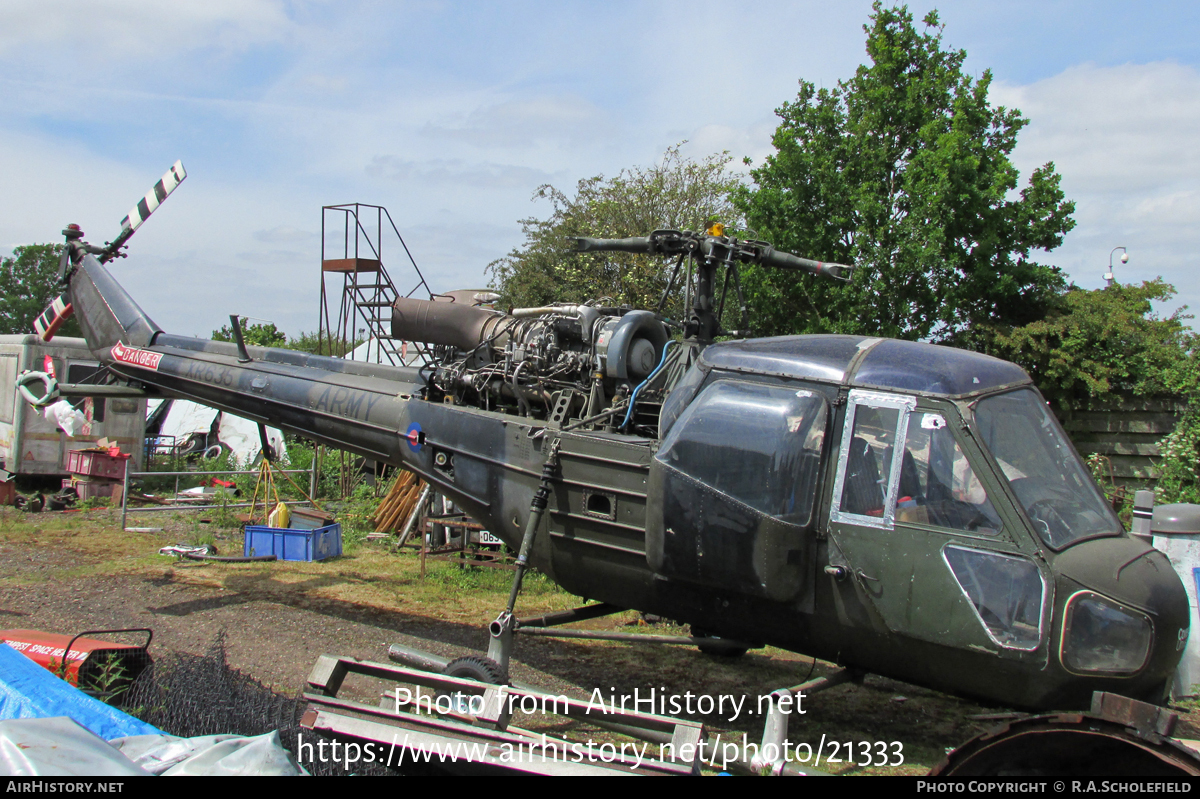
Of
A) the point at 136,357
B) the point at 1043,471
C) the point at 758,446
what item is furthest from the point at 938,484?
the point at 136,357

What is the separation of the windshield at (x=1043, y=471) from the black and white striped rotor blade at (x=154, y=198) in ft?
28.8

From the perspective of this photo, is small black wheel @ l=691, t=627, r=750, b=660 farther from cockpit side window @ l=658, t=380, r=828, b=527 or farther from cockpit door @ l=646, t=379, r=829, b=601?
cockpit side window @ l=658, t=380, r=828, b=527

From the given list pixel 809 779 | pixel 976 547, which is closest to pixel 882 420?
pixel 976 547

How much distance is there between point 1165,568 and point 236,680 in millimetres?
5272

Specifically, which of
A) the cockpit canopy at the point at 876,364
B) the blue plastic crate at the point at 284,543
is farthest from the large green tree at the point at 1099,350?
the blue plastic crate at the point at 284,543

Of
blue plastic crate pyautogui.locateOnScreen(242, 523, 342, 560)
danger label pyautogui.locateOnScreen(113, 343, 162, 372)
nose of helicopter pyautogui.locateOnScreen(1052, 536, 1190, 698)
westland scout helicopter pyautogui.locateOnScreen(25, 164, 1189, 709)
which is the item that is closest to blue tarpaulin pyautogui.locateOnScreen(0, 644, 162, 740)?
westland scout helicopter pyautogui.locateOnScreen(25, 164, 1189, 709)

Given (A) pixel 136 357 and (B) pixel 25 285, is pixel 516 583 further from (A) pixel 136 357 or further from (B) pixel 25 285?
(B) pixel 25 285

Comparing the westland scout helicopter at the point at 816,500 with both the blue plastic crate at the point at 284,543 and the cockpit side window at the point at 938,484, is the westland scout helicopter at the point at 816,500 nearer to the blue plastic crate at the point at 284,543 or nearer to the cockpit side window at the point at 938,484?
the cockpit side window at the point at 938,484

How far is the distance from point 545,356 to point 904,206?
31.7 ft

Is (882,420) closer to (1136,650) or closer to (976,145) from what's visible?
(1136,650)

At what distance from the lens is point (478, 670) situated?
16.9ft

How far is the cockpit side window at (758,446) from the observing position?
4.29 metres

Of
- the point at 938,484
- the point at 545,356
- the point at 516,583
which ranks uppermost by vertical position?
the point at 545,356

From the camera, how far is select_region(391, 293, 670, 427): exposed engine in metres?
5.86
